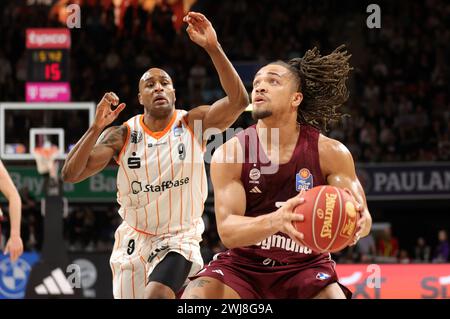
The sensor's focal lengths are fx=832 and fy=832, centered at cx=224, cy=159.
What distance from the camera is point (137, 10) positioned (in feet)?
58.9

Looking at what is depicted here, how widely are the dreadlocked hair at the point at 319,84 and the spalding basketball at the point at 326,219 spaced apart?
111 cm

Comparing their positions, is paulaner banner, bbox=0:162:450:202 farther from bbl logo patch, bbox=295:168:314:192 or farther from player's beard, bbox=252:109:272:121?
bbl logo patch, bbox=295:168:314:192

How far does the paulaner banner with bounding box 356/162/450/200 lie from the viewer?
1432 cm

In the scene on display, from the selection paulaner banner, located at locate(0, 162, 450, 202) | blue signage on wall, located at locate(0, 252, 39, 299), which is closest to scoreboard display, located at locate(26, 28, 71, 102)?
paulaner banner, located at locate(0, 162, 450, 202)

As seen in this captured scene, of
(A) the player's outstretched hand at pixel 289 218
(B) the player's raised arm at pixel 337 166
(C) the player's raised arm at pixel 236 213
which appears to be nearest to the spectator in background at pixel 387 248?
(B) the player's raised arm at pixel 337 166

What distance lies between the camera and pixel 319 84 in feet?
17.3

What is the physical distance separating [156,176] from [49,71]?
23.4 ft

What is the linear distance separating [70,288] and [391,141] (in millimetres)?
7102

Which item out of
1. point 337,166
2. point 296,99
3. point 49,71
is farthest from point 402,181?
point 337,166

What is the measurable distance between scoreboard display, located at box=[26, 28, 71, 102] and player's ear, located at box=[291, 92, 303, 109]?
7.86 m

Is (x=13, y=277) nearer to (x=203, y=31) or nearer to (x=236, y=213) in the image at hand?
(x=203, y=31)

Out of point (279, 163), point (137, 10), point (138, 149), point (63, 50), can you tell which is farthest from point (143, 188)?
point (137, 10)

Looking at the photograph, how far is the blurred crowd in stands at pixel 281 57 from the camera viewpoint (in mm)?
14984
